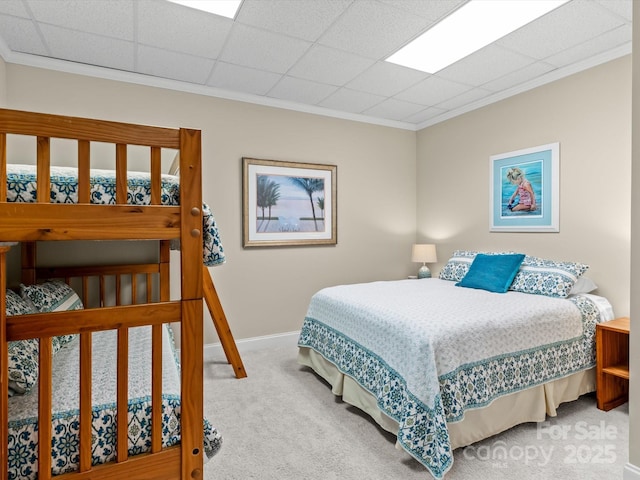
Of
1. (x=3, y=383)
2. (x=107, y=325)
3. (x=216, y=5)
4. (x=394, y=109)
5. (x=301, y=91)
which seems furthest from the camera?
(x=394, y=109)

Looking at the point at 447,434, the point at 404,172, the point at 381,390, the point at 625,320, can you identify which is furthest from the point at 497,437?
the point at 404,172

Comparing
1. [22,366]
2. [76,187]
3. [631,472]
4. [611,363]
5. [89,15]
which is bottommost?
[631,472]

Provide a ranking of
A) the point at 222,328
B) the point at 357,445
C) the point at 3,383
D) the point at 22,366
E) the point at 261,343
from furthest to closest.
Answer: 1. the point at 261,343
2. the point at 222,328
3. the point at 357,445
4. the point at 22,366
5. the point at 3,383

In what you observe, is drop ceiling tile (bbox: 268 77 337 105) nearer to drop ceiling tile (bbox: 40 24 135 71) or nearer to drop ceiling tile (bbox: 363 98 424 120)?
drop ceiling tile (bbox: 363 98 424 120)

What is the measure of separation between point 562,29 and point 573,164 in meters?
1.08

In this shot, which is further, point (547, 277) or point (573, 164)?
point (573, 164)

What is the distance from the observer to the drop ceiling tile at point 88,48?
7.89ft

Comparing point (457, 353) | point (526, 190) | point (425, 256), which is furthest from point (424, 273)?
point (457, 353)

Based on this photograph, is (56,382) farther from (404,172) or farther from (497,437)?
(404,172)

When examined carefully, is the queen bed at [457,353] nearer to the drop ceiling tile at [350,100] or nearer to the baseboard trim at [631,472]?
the baseboard trim at [631,472]

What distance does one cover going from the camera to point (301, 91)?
11.2ft

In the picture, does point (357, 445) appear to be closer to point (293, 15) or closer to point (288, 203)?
point (288, 203)

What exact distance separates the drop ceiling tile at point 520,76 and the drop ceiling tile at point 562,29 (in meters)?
0.22

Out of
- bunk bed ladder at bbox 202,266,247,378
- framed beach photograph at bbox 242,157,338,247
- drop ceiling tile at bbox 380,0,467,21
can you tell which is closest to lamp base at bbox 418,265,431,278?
framed beach photograph at bbox 242,157,338,247
